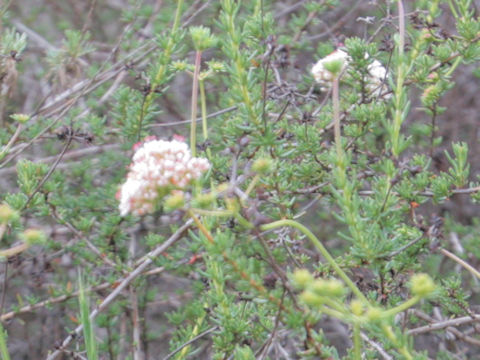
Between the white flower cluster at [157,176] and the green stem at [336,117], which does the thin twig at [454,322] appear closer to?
the green stem at [336,117]

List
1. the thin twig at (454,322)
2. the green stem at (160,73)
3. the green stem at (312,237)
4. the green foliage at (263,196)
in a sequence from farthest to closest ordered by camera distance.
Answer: the green stem at (160,73) < the thin twig at (454,322) < the green foliage at (263,196) < the green stem at (312,237)

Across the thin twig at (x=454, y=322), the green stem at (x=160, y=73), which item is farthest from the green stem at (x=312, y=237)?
the green stem at (x=160, y=73)

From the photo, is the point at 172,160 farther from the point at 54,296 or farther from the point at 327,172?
the point at 54,296

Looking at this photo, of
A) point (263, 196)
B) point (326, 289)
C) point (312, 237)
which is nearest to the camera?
point (326, 289)

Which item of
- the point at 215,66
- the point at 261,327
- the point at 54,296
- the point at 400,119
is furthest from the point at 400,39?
the point at 54,296

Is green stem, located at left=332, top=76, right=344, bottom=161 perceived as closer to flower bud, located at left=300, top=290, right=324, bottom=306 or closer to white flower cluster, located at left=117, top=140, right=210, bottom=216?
white flower cluster, located at left=117, top=140, right=210, bottom=216

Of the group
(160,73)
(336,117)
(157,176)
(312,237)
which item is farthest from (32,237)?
(160,73)

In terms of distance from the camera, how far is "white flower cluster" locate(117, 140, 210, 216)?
1.30 m

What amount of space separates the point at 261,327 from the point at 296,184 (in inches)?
18.3

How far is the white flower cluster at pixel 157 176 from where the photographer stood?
1.30 meters

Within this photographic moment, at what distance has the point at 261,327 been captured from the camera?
171 cm

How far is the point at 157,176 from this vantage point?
1300 millimetres

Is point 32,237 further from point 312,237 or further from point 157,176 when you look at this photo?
point 312,237

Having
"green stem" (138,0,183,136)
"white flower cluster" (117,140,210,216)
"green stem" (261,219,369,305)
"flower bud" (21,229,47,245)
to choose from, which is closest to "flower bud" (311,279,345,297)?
"green stem" (261,219,369,305)
